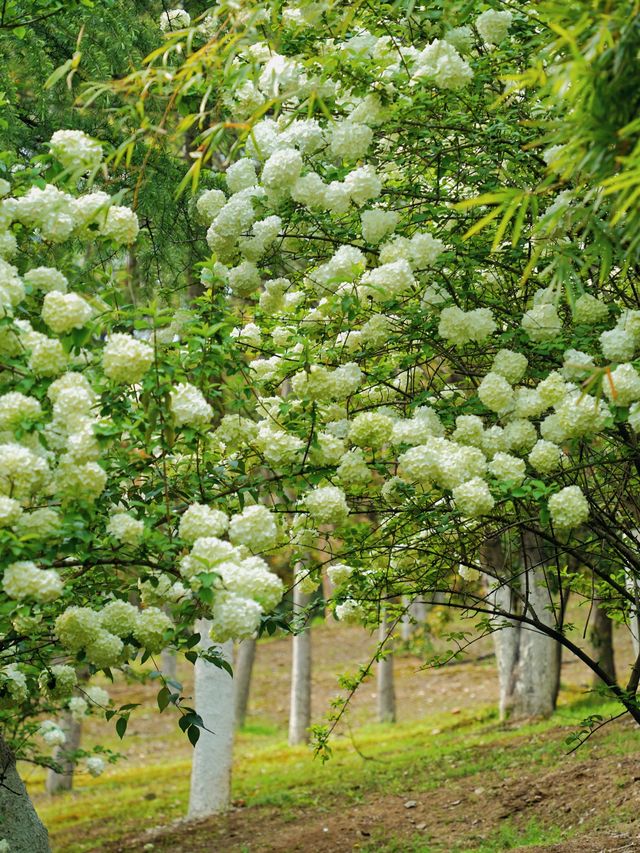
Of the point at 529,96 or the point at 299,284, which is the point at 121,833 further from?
the point at 529,96

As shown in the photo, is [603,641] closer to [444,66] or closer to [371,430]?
[371,430]

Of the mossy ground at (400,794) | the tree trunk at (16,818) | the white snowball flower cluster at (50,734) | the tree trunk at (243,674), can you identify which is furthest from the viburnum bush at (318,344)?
the tree trunk at (243,674)

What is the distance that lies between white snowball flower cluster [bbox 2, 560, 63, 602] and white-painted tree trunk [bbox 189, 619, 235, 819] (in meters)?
6.45

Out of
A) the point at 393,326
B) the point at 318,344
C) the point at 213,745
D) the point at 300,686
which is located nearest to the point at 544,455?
the point at 393,326

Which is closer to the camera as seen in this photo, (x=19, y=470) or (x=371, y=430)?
(x=19, y=470)

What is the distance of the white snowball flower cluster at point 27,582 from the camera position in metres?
3.11

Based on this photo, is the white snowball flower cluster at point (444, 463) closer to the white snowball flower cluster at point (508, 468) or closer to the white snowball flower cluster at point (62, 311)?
the white snowball flower cluster at point (508, 468)

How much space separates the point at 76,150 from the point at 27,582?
1.75 meters

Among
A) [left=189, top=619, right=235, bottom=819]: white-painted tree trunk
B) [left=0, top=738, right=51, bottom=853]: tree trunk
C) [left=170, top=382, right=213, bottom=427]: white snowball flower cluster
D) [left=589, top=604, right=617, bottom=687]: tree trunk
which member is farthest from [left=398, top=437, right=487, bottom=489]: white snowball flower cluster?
[left=589, top=604, right=617, bottom=687]: tree trunk

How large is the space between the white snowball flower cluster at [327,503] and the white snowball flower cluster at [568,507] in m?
0.80

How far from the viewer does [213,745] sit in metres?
9.60

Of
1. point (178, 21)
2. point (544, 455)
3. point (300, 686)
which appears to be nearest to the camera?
point (544, 455)

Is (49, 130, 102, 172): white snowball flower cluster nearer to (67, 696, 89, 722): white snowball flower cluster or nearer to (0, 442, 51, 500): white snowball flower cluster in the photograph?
(0, 442, 51, 500): white snowball flower cluster

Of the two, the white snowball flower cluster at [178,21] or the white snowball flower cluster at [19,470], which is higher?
the white snowball flower cluster at [178,21]
